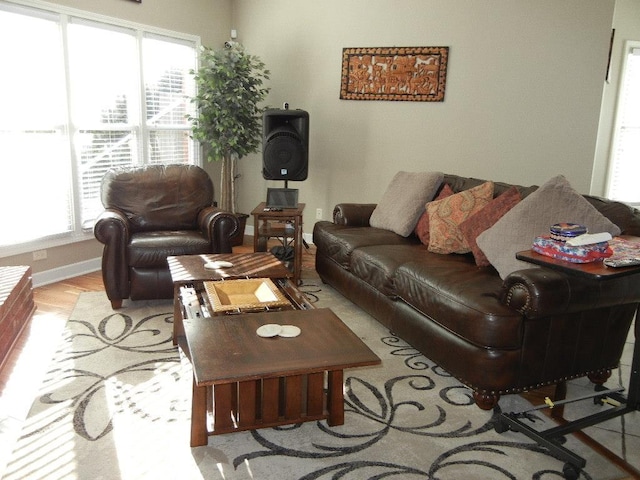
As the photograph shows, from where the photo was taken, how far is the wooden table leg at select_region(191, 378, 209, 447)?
2055mm

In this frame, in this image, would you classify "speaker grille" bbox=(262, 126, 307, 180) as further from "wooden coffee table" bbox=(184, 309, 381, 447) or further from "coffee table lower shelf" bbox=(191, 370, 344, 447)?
"coffee table lower shelf" bbox=(191, 370, 344, 447)

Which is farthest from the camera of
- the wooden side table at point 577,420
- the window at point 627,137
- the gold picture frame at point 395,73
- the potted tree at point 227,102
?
the window at point 627,137

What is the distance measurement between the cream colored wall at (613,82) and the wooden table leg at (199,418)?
16.4 ft

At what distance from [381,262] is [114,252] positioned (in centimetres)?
172

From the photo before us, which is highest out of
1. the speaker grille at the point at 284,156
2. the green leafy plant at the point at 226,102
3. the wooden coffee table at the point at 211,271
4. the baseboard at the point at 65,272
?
the green leafy plant at the point at 226,102

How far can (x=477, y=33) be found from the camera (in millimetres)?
4621

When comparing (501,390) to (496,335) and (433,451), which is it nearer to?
(496,335)

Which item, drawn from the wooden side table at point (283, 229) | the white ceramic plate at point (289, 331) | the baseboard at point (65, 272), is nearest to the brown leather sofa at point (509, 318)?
the white ceramic plate at point (289, 331)

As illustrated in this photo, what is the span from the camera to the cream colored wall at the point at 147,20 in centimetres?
419

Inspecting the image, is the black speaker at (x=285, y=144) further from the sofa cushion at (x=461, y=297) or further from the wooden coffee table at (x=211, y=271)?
the sofa cushion at (x=461, y=297)

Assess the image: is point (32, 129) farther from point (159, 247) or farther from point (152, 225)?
point (159, 247)

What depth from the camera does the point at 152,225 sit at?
405 cm

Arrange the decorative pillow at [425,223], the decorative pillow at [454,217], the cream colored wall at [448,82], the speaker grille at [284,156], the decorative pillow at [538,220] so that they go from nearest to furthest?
the decorative pillow at [538,220]
the decorative pillow at [454,217]
the decorative pillow at [425,223]
the cream colored wall at [448,82]
the speaker grille at [284,156]

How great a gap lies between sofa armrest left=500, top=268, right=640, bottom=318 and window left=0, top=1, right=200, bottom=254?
3.42 meters
